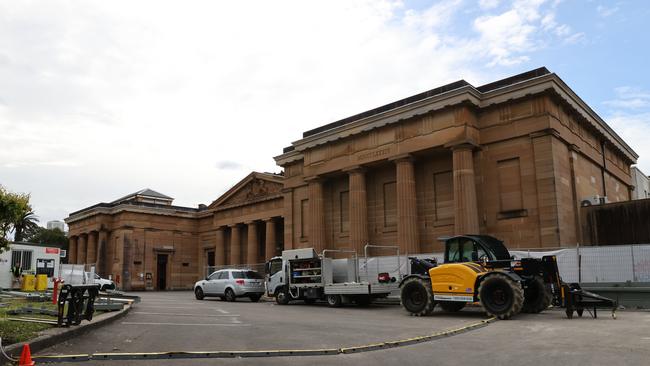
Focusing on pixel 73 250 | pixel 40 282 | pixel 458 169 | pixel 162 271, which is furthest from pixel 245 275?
pixel 73 250

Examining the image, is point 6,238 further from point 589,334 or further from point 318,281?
point 318,281

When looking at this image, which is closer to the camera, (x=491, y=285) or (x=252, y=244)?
(x=491, y=285)

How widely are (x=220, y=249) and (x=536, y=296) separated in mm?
42127

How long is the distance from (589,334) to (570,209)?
1686cm

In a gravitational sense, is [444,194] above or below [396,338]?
above

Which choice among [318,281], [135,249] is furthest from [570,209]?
[135,249]

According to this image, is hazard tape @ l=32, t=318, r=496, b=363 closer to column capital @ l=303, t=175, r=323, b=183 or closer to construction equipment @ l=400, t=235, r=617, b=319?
construction equipment @ l=400, t=235, r=617, b=319

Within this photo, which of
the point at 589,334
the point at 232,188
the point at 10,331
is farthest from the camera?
the point at 232,188

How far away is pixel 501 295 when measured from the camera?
15156 mm

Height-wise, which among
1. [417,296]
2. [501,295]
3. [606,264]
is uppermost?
[606,264]

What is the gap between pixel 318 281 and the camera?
2373 centimetres

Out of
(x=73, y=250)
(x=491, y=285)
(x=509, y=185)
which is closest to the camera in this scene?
(x=491, y=285)

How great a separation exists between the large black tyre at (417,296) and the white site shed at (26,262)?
25280 millimetres

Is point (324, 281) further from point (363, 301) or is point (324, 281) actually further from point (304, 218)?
point (304, 218)
